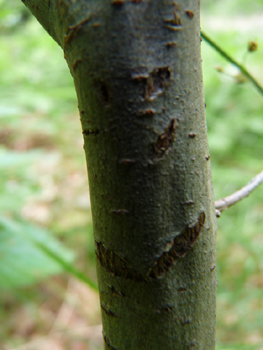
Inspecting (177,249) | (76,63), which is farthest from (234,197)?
(76,63)

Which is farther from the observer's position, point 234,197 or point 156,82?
point 234,197

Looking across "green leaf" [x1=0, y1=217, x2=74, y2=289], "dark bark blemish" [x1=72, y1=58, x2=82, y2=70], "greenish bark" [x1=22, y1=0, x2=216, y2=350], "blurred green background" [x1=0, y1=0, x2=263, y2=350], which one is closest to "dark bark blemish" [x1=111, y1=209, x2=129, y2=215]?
"greenish bark" [x1=22, y1=0, x2=216, y2=350]

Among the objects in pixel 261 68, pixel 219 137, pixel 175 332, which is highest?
pixel 261 68

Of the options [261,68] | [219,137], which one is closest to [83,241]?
[219,137]

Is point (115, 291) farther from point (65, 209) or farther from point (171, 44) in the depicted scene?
point (65, 209)

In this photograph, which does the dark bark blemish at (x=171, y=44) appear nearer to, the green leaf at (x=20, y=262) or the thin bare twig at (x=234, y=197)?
the thin bare twig at (x=234, y=197)

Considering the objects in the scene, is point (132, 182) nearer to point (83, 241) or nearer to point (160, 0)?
point (160, 0)

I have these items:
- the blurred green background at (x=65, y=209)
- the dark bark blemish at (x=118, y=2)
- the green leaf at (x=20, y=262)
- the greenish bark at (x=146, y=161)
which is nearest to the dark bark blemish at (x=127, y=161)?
the greenish bark at (x=146, y=161)
